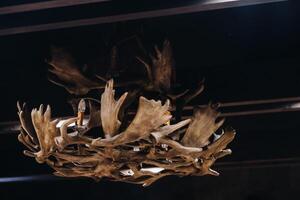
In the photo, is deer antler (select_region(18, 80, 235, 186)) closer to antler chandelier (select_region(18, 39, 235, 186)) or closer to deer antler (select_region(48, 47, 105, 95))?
antler chandelier (select_region(18, 39, 235, 186))

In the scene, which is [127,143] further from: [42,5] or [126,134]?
[42,5]

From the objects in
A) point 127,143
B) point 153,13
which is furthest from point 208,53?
point 127,143

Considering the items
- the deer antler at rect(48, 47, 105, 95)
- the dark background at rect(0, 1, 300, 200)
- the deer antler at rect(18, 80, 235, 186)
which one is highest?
the dark background at rect(0, 1, 300, 200)

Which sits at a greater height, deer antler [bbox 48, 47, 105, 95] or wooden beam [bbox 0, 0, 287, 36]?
wooden beam [bbox 0, 0, 287, 36]

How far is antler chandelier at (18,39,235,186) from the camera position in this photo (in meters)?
3.00

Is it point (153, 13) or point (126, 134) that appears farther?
point (153, 13)

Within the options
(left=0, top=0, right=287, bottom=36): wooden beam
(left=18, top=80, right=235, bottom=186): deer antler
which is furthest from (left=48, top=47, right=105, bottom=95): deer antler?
(left=18, top=80, right=235, bottom=186): deer antler

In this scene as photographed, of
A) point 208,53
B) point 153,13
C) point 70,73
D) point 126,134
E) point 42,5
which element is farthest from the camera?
point 208,53

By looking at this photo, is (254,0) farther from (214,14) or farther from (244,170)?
(244,170)

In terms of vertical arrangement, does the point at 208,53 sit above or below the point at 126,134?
above

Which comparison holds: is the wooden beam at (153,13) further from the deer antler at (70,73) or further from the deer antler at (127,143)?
the deer antler at (127,143)

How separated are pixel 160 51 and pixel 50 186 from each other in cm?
307

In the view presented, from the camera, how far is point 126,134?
117 inches

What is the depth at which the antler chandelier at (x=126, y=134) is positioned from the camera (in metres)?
3.00
